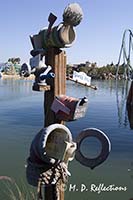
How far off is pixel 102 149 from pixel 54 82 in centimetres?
44

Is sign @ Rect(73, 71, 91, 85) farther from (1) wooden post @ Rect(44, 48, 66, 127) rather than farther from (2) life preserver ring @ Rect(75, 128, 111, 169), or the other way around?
(2) life preserver ring @ Rect(75, 128, 111, 169)

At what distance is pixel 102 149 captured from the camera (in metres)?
1.89

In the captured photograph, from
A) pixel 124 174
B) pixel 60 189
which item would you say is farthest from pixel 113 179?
pixel 60 189

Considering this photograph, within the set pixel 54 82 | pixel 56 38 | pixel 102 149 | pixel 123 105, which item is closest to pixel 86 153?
pixel 102 149

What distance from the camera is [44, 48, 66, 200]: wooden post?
186 cm

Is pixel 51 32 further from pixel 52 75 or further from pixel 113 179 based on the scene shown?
pixel 113 179

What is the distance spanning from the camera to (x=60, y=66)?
1.90 meters

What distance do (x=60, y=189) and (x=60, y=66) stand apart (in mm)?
647

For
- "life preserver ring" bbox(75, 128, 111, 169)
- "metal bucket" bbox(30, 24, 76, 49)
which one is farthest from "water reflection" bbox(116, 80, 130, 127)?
"metal bucket" bbox(30, 24, 76, 49)

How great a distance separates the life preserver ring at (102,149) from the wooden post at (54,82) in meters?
0.18

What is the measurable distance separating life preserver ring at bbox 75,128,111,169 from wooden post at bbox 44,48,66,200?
18 cm

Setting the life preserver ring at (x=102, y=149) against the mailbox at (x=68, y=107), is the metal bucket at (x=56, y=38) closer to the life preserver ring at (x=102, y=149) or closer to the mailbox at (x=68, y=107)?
the mailbox at (x=68, y=107)

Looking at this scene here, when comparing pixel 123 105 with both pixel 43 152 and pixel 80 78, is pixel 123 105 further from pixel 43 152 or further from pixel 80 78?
pixel 43 152

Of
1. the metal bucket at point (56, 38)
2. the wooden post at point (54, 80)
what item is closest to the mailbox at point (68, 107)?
the wooden post at point (54, 80)
